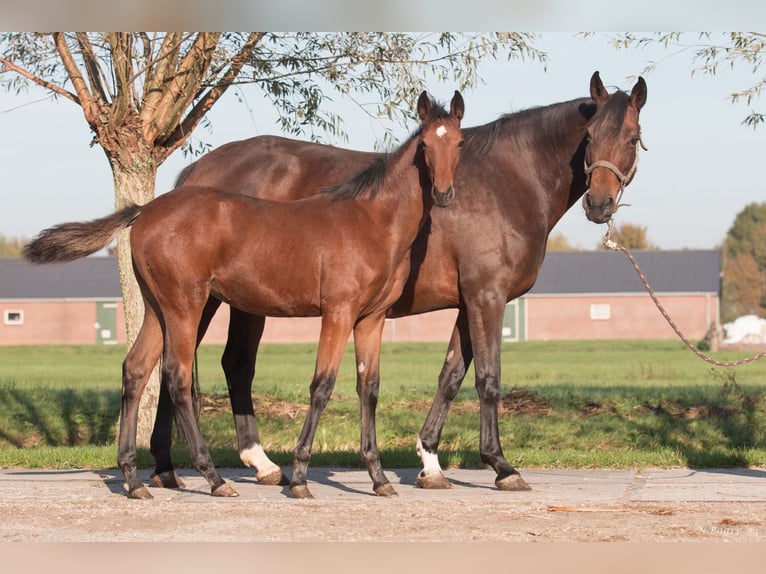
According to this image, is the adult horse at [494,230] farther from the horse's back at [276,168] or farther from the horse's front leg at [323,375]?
the horse's front leg at [323,375]

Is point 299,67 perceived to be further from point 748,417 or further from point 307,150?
point 748,417

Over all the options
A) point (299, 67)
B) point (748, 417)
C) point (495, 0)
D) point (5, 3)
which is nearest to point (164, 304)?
point (5, 3)

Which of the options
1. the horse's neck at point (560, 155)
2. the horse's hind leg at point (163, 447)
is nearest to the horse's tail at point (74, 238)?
the horse's hind leg at point (163, 447)

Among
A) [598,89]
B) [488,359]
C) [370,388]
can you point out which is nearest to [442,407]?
[488,359]

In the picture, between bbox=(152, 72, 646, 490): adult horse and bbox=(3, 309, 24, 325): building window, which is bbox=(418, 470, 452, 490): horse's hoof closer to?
bbox=(152, 72, 646, 490): adult horse

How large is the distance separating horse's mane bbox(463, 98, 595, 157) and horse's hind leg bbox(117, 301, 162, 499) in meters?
3.00

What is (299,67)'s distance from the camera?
41.1 feet

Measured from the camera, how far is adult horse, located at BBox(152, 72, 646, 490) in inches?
334

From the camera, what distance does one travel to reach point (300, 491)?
314 inches

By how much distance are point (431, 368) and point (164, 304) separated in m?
27.2

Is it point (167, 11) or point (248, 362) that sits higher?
point (167, 11)

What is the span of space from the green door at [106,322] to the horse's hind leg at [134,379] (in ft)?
182

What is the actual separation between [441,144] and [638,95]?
5.75 feet

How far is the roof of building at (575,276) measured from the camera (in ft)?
205
